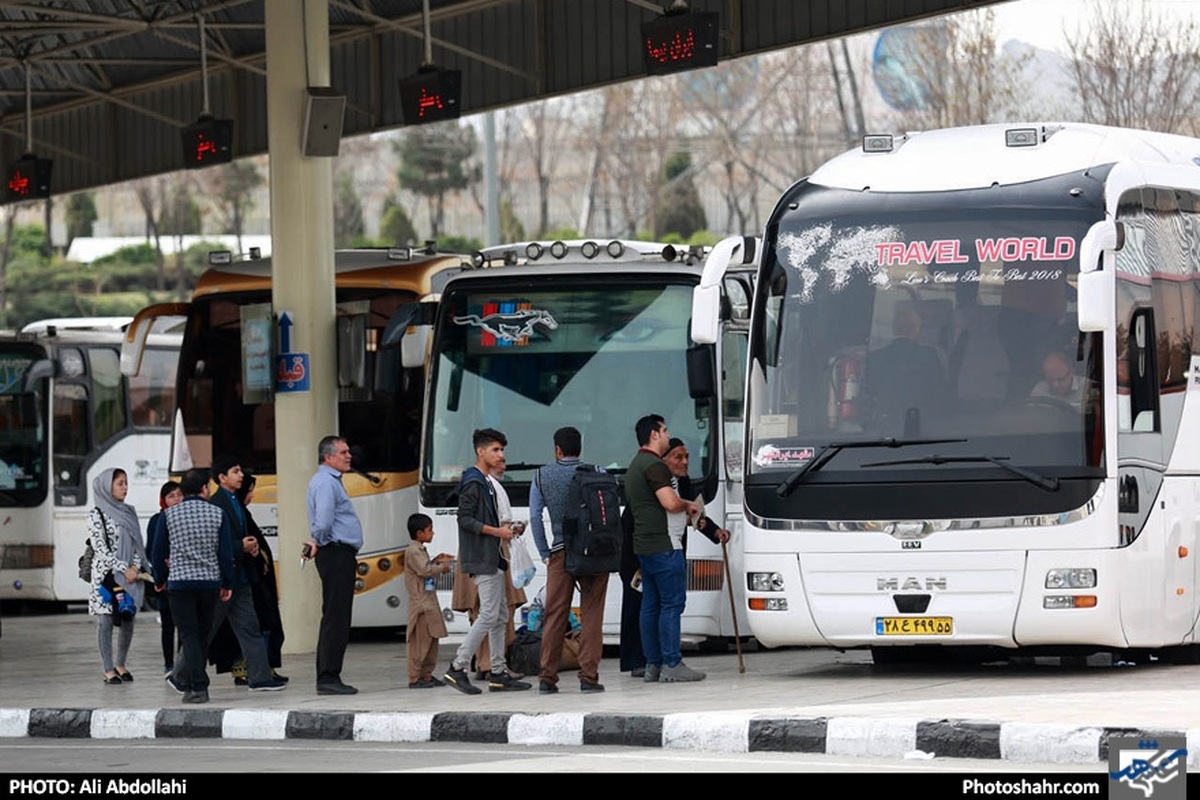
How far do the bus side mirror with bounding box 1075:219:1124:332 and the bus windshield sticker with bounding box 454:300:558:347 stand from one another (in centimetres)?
526

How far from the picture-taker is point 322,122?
18766mm

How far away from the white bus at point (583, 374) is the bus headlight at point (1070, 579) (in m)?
3.79

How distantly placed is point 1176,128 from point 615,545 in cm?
2506

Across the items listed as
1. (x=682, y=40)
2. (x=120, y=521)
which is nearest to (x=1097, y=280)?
(x=682, y=40)

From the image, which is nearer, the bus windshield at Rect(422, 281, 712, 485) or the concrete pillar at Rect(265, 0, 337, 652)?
the bus windshield at Rect(422, 281, 712, 485)

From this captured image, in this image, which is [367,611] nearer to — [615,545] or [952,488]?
[615,545]

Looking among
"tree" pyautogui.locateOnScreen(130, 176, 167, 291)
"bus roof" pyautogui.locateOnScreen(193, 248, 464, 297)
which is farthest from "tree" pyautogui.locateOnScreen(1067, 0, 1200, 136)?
"tree" pyautogui.locateOnScreen(130, 176, 167, 291)

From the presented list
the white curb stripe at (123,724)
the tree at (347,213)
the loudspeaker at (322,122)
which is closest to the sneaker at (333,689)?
the white curb stripe at (123,724)

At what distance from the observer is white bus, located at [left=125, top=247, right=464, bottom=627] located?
18.9 meters

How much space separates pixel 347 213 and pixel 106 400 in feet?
156

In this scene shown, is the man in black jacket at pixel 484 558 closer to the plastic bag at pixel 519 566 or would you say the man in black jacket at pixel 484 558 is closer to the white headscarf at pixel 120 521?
the plastic bag at pixel 519 566

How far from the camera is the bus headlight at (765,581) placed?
14.7 metres

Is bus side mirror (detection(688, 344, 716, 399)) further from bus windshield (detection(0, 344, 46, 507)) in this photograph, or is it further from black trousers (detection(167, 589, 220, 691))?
bus windshield (detection(0, 344, 46, 507))

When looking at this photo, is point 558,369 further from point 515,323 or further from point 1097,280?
point 1097,280
